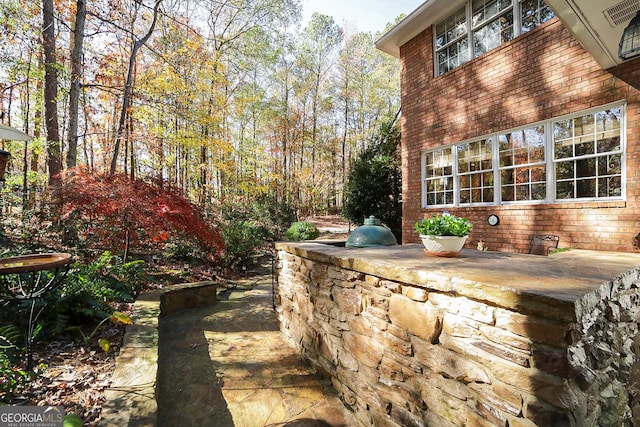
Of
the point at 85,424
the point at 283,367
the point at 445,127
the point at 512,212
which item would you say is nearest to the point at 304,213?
the point at 445,127

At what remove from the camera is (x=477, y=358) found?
1233 millimetres

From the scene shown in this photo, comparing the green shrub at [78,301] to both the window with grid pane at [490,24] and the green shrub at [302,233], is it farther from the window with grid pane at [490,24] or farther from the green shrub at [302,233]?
the window with grid pane at [490,24]

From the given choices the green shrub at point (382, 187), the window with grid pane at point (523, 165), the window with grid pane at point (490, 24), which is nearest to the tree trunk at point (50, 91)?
the green shrub at point (382, 187)

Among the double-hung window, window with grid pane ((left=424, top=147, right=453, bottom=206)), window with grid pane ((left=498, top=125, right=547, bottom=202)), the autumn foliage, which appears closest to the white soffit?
the double-hung window

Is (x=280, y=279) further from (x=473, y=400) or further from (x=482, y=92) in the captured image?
(x=482, y=92)

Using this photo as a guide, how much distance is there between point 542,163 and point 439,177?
1.85 m

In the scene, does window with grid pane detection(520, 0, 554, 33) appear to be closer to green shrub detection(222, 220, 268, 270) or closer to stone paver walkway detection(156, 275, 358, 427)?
stone paver walkway detection(156, 275, 358, 427)

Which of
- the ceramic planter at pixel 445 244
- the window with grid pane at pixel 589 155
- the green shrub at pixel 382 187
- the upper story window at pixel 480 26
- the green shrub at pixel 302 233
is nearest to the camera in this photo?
the ceramic planter at pixel 445 244

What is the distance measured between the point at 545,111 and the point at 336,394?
509cm

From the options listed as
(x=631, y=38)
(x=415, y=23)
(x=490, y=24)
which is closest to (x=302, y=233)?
(x=415, y=23)

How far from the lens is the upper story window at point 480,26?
478 cm

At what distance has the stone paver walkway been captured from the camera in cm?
198

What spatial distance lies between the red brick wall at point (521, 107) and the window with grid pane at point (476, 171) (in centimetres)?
21

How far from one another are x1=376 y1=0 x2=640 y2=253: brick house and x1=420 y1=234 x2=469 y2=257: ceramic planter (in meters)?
2.76
